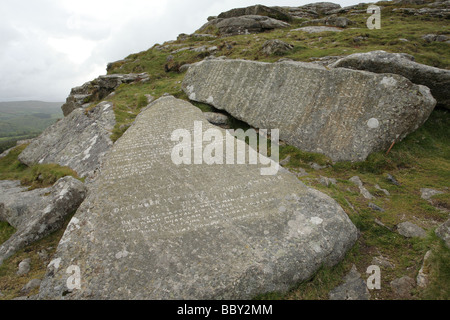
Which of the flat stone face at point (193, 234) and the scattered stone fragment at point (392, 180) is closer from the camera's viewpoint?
the flat stone face at point (193, 234)

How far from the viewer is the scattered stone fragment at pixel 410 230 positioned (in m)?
6.22

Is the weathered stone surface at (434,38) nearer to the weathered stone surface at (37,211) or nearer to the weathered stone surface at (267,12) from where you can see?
the weathered stone surface at (267,12)

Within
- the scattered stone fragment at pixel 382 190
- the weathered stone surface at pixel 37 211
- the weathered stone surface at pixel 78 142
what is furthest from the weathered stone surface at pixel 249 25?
the weathered stone surface at pixel 37 211

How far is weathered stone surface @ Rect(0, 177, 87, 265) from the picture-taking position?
680cm

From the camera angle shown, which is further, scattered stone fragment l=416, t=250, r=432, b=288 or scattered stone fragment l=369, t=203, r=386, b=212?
scattered stone fragment l=369, t=203, r=386, b=212

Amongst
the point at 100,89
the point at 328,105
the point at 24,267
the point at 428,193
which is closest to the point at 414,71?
the point at 328,105

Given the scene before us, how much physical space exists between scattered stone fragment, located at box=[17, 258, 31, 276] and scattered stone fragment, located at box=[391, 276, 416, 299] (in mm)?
7964

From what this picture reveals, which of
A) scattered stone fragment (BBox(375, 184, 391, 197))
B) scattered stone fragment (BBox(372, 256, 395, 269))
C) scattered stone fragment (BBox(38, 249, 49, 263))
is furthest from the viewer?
scattered stone fragment (BBox(375, 184, 391, 197))

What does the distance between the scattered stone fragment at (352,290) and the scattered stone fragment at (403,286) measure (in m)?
0.51

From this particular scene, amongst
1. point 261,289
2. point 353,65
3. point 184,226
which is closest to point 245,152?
point 184,226

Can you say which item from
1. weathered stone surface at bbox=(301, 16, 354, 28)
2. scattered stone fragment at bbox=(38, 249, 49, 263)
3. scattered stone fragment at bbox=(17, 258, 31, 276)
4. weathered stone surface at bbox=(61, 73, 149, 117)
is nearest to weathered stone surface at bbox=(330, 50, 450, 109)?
scattered stone fragment at bbox=(38, 249, 49, 263)

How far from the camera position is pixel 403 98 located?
9820 millimetres

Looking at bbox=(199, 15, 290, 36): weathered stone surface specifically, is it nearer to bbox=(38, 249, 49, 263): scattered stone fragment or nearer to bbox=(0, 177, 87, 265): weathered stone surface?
bbox=(0, 177, 87, 265): weathered stone surface
